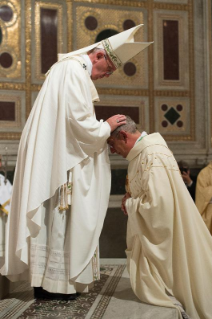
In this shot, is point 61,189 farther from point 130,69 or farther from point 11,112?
point 130,69

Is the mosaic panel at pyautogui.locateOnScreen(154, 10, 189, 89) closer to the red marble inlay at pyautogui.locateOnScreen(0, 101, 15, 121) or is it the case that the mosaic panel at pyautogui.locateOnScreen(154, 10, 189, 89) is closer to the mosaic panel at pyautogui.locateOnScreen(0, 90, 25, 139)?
the mosaic panel at pyautogui.locateOnScreen(0, 90, 25, 139)

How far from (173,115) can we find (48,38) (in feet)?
8.77

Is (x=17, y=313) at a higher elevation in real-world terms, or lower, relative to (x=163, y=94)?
lower

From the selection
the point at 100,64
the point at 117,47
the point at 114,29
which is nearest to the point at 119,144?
the point at 100,64

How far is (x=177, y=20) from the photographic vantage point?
28.9 feet

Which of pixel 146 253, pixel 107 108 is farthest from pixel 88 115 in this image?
pixel 107 108

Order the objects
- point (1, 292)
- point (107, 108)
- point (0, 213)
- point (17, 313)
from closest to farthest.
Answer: point (17, 313), point (1, 292), point (0, 213), point (107, 108)

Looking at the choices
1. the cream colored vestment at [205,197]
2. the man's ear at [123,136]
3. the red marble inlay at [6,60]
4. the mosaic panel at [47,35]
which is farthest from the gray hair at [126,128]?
the red marble inlay at [6,60]

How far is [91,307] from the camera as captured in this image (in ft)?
12.1

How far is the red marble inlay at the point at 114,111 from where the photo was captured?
8406 millimetres

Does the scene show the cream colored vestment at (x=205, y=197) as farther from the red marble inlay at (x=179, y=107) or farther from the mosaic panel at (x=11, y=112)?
the mosaic panel at (x=11, y=112)

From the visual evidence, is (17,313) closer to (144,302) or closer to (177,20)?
(144,302)

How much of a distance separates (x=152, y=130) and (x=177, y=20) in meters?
2.14

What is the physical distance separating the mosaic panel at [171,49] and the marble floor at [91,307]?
5.15 m
